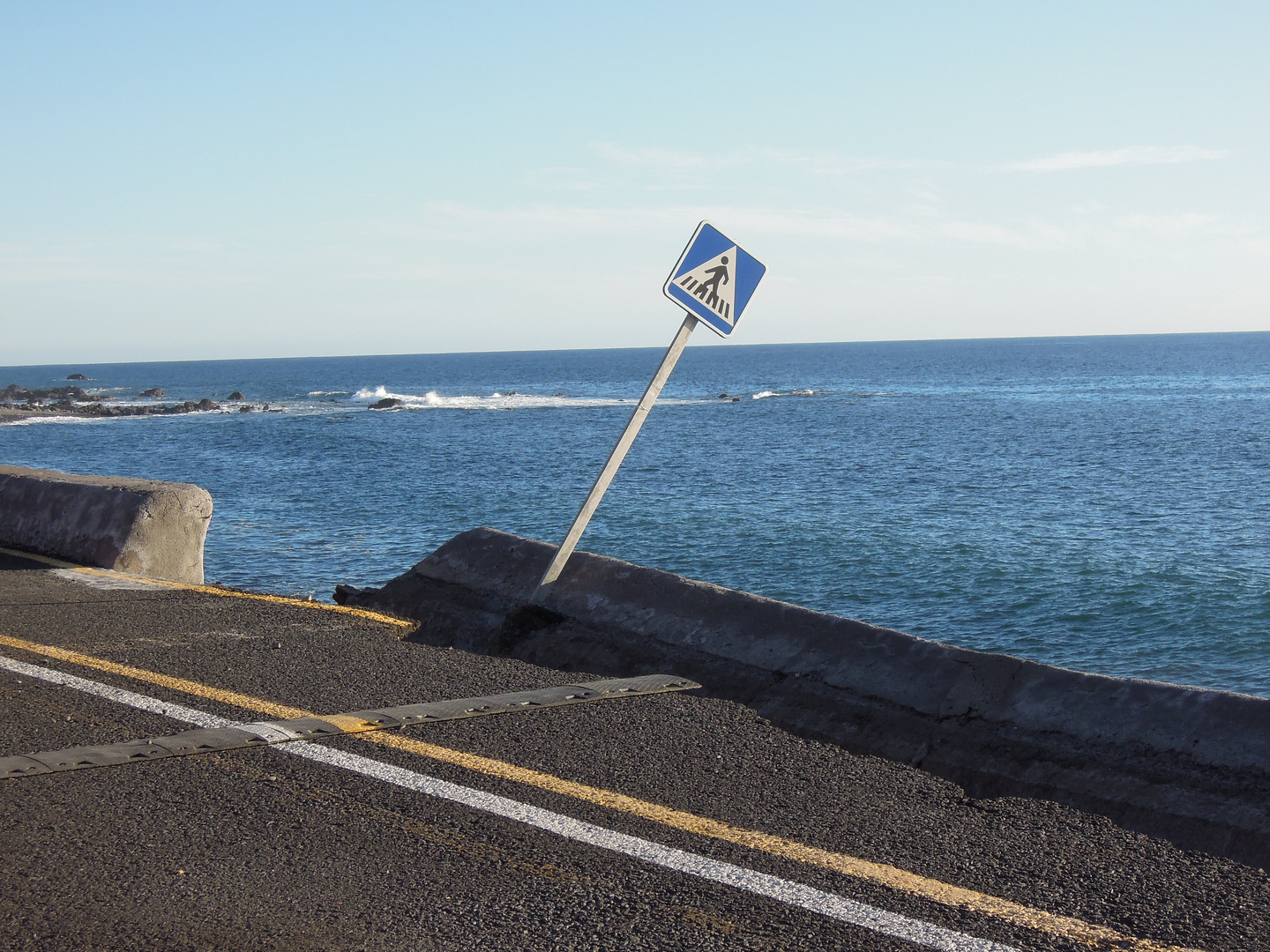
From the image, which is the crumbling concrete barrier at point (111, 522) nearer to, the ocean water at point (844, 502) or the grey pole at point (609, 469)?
the grey pole at point (609, 469)

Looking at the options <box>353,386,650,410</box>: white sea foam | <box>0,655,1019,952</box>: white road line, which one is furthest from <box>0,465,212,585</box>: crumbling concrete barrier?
<box>353,386,650,410</box>: white sea foam

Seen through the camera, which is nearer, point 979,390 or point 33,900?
point 33,900


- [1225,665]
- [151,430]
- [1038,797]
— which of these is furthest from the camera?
[151,430]

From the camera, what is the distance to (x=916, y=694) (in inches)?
191

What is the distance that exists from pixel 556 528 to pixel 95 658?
19.8 metres

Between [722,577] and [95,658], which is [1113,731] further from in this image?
[722,577]

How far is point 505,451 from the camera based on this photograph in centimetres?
4556

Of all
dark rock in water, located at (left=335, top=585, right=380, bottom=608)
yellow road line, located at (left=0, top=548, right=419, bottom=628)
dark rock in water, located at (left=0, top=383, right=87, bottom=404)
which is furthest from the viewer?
dark rock in water, located at (left=0, top=383, right=87, bottom=404)

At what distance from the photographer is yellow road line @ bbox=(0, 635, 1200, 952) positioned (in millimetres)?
2951

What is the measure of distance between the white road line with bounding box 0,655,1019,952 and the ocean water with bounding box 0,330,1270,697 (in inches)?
490

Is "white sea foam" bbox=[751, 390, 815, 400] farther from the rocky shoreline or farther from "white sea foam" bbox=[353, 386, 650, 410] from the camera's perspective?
the rocky shoreline

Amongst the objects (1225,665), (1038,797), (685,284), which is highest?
(685,284)

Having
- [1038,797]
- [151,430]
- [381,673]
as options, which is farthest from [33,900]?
[151,430]

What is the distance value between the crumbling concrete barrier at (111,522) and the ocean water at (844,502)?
8454mm
